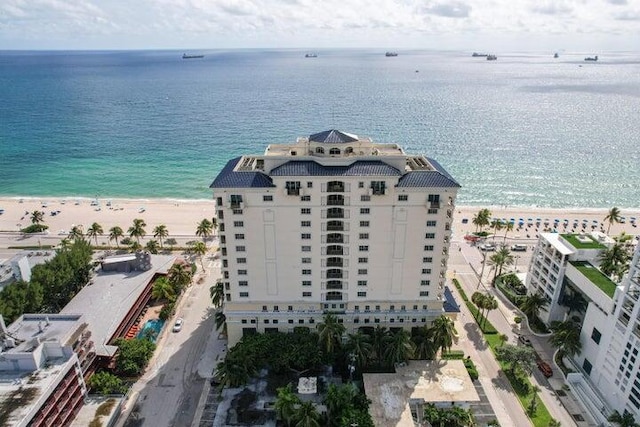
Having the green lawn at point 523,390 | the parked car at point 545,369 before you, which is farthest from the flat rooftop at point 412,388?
the parked car at point 545,369

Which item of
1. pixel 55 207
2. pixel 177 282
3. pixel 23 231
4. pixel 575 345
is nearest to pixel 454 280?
pixel 575 345

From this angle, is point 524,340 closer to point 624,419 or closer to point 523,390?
point 523,390

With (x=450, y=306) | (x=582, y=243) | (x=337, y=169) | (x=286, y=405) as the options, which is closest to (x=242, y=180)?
(x=337, y=169)

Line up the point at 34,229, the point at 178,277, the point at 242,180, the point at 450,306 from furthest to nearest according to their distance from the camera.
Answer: the point at 34,229 < the point at 178,277 < the point at 450,306 < the point at 242,180

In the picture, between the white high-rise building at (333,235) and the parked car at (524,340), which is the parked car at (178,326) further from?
the parked car at (524,340)

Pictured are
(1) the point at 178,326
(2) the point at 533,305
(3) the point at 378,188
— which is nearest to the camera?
(3) the point at 378,188

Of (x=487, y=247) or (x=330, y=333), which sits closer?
(x=330, y=333)

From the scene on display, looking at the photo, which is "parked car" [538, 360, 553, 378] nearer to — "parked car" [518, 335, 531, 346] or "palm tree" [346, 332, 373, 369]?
"parked car" [518, 335, 531, 346]
